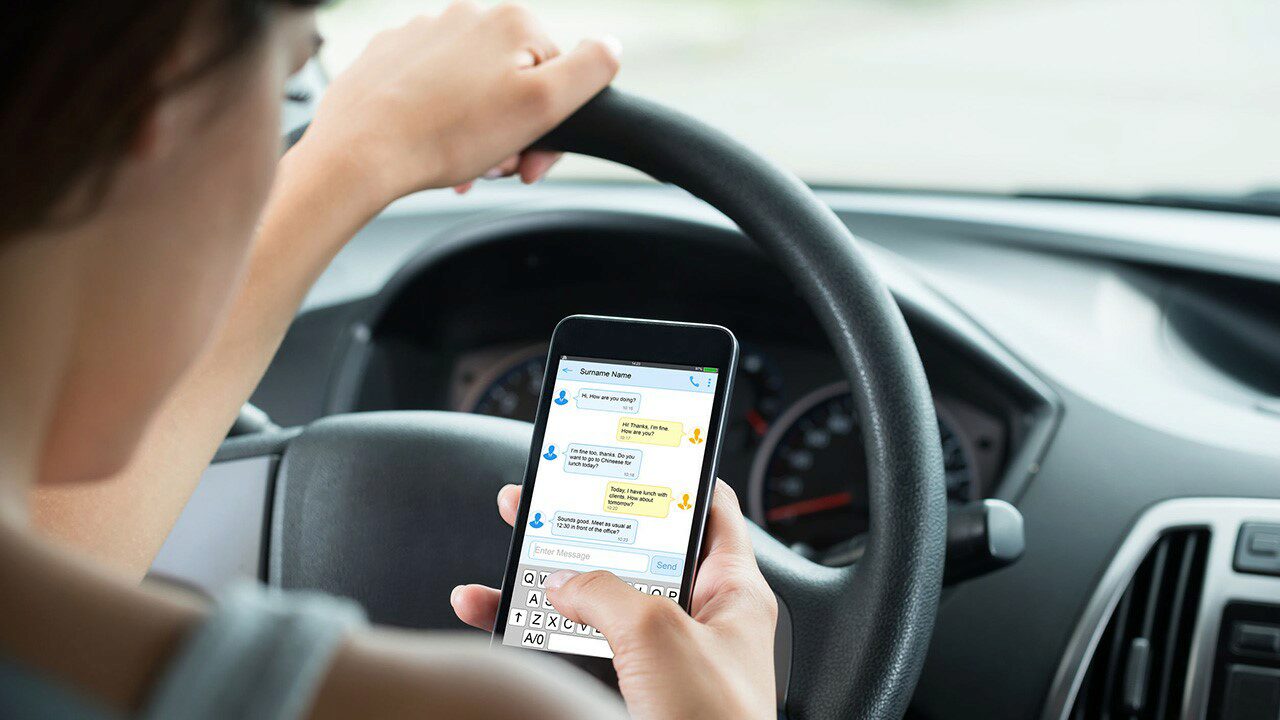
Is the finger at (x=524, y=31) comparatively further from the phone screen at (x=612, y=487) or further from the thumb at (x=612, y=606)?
the thumb at (x=612, y=606)

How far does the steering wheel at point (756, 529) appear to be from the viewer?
0.62 meters

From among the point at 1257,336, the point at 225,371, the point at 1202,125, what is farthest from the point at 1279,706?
the point at 1202,125

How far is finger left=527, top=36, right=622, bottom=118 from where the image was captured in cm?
65

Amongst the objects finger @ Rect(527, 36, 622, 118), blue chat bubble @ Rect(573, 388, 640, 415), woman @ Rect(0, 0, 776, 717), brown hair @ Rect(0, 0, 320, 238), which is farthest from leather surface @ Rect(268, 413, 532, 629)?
brown hair @ Rect(0, 0, 320, 238)

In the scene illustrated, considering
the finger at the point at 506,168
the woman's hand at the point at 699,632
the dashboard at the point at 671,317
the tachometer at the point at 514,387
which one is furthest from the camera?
the tachometer at the point at 514,387

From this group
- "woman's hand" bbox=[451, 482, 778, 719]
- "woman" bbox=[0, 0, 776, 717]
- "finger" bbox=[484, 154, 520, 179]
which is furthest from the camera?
"finger" bbox=[484, 154, 520, 179]

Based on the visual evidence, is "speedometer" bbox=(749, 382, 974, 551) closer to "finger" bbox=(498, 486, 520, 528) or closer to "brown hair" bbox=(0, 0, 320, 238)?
"finger" bbox=(498, 486, 520, 528)

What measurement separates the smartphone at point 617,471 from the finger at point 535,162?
0.34 ft

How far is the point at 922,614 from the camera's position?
24.0 inches

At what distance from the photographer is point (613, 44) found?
0.67m

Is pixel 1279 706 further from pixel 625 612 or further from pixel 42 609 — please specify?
pixel 42 609

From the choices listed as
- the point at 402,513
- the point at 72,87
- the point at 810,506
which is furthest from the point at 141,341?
the point at 810,506

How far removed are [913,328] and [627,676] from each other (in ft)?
2.45

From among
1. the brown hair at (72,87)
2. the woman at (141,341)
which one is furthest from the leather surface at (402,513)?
the brown hair at (72,87)
